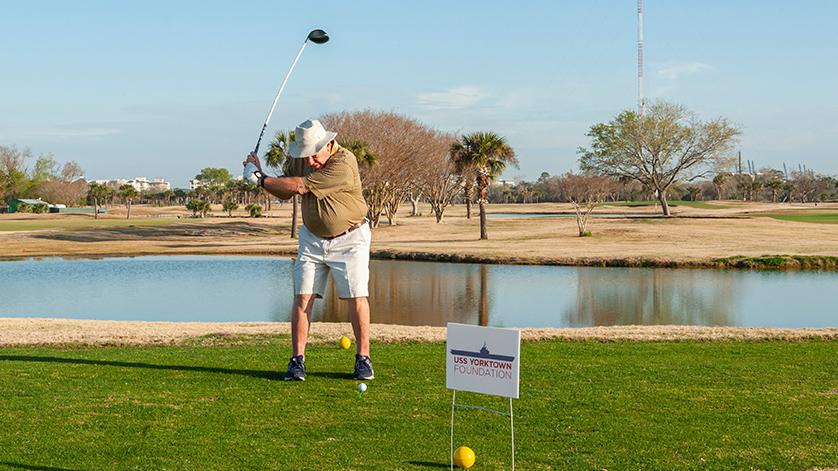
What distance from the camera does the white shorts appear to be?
27.8 ft

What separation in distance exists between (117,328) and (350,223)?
7.56 metres

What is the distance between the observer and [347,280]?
8.49 meters

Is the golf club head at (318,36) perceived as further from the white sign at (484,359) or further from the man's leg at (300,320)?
the white sign at (484,359)

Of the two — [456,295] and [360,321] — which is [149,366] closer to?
[360,321]

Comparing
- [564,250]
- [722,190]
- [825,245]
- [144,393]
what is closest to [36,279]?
[564,250]

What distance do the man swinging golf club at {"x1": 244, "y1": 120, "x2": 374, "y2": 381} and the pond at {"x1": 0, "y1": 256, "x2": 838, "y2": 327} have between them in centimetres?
1186

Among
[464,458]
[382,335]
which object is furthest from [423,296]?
[464,458]

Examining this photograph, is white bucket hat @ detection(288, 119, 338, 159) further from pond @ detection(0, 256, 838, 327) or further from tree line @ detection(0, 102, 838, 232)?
tree line @ detection(0, 102, 838, 232)

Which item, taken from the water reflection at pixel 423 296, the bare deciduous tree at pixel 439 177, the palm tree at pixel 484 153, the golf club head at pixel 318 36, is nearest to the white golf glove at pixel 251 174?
the golf club head at pixel 318 36

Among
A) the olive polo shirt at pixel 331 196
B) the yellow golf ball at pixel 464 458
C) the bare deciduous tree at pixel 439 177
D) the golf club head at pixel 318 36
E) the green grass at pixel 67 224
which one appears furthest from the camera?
the bare deciduous tree at pixel 439 177

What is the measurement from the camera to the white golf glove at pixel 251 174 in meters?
8.22

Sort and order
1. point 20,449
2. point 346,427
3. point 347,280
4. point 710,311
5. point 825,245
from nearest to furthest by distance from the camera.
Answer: point 20,449 < point 346,427 < point 347,280 < point 710,311 < point 825,245

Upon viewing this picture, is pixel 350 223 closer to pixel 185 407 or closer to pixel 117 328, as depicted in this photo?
pixel 185 407

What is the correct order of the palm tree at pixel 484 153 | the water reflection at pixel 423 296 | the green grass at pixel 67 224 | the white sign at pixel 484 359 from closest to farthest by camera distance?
the white sign at pixel 484 359 → the water reflection at pixel 423 296 → the palm tree at pixel 484 153 → the green grass at pixel 67 224
